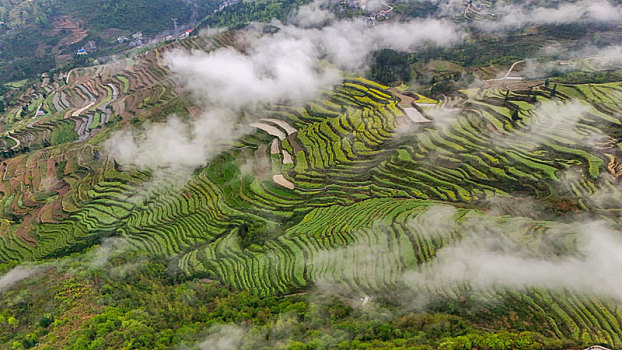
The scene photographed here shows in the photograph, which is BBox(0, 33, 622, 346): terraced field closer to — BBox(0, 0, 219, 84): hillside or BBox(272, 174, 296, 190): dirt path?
BBox(272, 174, 296, 190): dirt path

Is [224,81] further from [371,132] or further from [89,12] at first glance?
[89,12]

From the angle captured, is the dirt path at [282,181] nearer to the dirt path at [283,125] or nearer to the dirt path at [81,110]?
the dirt path at [283,125]

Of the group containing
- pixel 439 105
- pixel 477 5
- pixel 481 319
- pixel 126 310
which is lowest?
pixel 126 310

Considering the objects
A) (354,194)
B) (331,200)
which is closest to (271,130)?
(331,200)

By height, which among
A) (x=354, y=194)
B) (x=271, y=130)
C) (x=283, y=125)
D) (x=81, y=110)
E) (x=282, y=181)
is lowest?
(x=282, y=181)

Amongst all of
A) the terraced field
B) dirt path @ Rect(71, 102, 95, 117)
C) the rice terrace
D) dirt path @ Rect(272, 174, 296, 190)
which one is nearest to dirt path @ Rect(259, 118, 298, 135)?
the terraced field

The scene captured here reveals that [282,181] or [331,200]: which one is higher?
[282,181]

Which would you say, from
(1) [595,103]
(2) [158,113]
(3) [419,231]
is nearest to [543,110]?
(1) [595,103]

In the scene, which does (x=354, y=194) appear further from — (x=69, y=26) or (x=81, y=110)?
(x=69, y=26)
